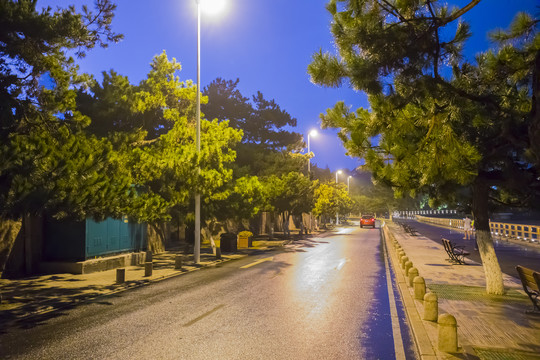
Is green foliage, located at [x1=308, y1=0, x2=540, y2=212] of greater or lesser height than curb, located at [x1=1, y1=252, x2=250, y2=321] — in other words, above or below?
above

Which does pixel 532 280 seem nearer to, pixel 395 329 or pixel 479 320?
pixel 479 320

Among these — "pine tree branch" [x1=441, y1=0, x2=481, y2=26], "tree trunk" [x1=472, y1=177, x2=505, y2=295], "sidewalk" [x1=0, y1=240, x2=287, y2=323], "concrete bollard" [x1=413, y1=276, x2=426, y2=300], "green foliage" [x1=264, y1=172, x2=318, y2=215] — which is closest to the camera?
"pine tree branch" [x1=441, y1=0, x2=481, y2=26]

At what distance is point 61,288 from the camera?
488 inches

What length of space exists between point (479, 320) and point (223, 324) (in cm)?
509

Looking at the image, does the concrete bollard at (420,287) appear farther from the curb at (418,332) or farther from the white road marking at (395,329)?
the white road marking at (395,329)

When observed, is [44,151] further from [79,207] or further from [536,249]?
[536,249]

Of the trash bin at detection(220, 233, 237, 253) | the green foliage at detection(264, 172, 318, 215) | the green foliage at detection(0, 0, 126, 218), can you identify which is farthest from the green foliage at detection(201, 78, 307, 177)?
the green foliage at detection(0, 0, 126, 218)

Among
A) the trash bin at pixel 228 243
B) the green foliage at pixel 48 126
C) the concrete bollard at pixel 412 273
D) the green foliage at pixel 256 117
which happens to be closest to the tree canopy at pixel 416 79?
the concrete bollard at pixel 412 273

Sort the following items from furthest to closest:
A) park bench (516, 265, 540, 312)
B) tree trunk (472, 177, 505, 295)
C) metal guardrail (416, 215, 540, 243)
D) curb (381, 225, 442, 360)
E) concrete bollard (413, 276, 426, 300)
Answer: metal guardrail (416, 215, 540, 243), tree trunk (472, 177, 505, 295), concrete bollard (413, 276, 426, 300), park bench (516, 265, 540, 312), curb (381, 225, 442, 360)

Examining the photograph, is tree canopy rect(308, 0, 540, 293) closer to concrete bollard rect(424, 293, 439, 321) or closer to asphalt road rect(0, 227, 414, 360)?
concrete bollard rect(424, 293, 439, 321)

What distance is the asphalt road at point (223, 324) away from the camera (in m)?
6.45

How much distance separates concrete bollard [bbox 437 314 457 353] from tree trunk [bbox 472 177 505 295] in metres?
5.00

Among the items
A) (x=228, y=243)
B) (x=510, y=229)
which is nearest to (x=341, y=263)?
(x=228, y=243)

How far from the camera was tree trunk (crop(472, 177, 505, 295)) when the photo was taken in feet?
33.6
